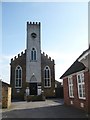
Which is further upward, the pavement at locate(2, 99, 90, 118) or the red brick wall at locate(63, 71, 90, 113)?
the red brick wall at locate(63, 71, 90, 113)

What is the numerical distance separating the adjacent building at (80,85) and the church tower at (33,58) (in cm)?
1708

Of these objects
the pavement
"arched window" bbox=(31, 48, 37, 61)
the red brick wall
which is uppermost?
"arched window" bbox=(31, 48, 37, 61)

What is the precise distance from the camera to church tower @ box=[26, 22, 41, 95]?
135ft

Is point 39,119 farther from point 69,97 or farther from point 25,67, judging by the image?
point 25,67

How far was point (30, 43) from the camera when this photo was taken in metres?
42.8

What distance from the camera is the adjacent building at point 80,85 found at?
16125 millimetres

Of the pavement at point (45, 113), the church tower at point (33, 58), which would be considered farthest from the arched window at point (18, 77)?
the pavement at point (45, 113)

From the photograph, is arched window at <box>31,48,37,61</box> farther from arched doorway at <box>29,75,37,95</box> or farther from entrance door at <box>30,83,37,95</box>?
entrance door at <box>30,83,37,95</box>

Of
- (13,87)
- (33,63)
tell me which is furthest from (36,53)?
(13,87)

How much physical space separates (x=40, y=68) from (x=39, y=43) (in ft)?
16.3

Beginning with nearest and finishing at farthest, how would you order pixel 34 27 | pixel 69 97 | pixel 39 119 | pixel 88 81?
1. pixel 39 119
2. pixel 88 81
3. pixel 69 97
4. pixel 34 27

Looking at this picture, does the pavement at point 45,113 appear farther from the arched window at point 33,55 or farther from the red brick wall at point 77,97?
the arched window at point 33,55

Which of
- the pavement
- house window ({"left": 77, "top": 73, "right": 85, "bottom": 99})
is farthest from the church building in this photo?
house window ({"left": 77, "top": 73, "right": 85, "bottom": 99})

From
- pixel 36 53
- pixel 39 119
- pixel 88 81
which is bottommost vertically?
pixel 39 119
